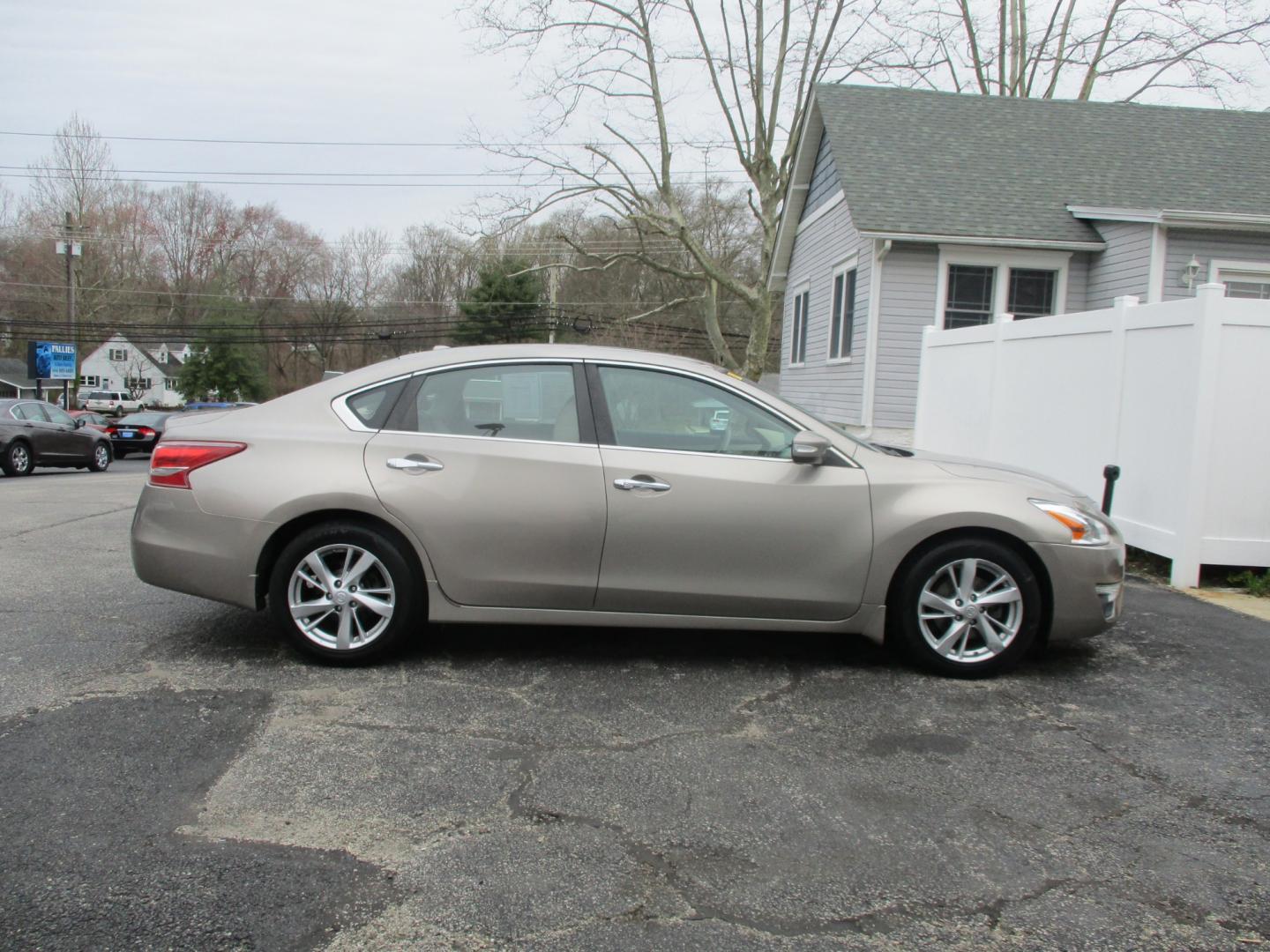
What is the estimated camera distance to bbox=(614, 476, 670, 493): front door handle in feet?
14.3

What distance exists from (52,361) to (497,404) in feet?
155

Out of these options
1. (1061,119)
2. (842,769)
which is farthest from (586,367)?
(1061,119)

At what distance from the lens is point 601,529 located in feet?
14.3

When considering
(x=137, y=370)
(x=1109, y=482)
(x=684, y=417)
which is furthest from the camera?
(x=137, y=370)

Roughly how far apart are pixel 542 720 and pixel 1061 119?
1692cm

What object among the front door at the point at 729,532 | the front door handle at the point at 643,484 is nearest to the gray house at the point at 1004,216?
the front door at the point at 729,532

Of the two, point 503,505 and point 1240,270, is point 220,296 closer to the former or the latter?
point 1240,270

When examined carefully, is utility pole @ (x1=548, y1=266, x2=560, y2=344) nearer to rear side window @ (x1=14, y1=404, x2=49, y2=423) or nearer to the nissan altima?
rear side window @ (x1=14, y1=404, x2=49, y2=423)

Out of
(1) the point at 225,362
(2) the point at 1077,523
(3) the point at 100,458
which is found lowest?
(3) the point at 100,458

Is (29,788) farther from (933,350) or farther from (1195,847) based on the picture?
(933,350)

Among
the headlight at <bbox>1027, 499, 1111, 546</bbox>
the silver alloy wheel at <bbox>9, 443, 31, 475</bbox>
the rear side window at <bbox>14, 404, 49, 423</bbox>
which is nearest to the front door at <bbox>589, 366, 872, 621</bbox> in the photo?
the headlight at <bbox>1027, 499, 1111, 546</bbox>

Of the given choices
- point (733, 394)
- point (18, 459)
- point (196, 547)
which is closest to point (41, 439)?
point (18, 459)

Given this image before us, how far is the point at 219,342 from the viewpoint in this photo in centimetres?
5316

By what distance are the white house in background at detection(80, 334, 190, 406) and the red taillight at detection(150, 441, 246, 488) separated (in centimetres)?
8842
